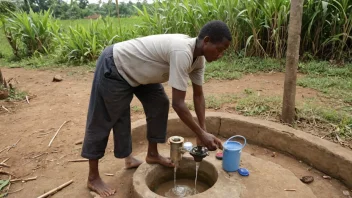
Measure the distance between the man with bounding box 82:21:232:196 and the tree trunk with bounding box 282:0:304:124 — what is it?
0.93 meters

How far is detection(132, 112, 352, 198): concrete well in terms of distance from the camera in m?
1.93

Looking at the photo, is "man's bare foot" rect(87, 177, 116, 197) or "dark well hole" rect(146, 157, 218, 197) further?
"dark well hole" rect(146, 157, 218, 197)

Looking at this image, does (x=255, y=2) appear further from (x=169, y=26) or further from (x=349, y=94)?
(x=349, y=94)

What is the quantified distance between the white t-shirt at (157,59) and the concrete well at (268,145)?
2.30 feet

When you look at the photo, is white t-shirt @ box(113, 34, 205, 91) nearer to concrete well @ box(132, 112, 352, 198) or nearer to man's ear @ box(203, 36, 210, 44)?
man's ear @ box(203, 36, 210, 44)

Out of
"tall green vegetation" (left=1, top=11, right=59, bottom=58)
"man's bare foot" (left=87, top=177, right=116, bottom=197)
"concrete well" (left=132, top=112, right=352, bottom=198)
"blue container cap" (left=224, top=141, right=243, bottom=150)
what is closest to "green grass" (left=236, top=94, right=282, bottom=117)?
"concrete well" (left=132, top=112, right=352, bottom=198)

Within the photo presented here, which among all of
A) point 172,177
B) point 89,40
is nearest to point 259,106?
point 172,177

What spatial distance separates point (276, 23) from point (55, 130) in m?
3.37

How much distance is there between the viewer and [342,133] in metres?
2.37

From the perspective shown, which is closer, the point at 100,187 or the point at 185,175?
the point at 100,187

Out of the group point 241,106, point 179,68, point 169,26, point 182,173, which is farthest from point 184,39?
point 169,26

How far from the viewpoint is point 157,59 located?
172cm

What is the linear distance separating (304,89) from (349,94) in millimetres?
474

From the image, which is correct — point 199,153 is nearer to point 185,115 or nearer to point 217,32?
point 185,115
